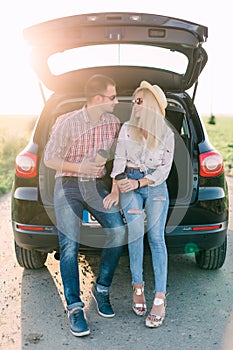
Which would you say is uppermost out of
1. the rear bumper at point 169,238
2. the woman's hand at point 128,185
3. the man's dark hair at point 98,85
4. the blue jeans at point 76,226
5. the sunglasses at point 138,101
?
the man's dark hair at point 98,85

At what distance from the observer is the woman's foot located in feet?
11.8

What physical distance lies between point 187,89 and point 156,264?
1713 mm

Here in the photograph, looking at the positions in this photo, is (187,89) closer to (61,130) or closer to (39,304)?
(61,130)

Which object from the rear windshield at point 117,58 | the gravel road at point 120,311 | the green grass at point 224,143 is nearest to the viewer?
the gravel road at point 120,311

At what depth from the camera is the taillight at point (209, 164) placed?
412 centimetres

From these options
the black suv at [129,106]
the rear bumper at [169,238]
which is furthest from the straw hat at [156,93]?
the rear bumper at [169,238]

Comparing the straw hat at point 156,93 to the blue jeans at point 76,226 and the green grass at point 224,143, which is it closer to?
the blue jeans at point 76,226

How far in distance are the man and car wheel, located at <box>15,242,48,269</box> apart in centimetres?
94

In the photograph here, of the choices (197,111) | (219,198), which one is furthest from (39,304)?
(197,111)

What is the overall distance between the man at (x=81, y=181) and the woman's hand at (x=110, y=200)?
0.04 metres

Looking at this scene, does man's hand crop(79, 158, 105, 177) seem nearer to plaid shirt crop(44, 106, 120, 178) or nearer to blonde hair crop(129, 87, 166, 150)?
plaid shirt crop(44, 106, 120, 178)

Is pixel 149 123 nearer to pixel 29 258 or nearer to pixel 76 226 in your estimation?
pixel 76 226

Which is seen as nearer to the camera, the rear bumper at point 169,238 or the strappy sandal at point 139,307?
the strappy sandal at point 139,307

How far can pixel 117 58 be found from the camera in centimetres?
456
